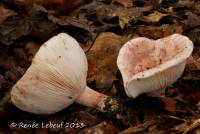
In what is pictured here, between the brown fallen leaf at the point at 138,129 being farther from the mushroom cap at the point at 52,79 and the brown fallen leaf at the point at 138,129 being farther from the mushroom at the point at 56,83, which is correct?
the mushroom cap at the point at 52,79

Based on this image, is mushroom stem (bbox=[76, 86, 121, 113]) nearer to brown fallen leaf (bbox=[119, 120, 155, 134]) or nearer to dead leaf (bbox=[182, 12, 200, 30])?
brown fallen leaf (bbox=[119, 120, 155, 134])

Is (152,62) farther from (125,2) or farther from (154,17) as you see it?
(125,2)

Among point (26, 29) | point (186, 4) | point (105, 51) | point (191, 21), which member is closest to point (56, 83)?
point (105, 51)

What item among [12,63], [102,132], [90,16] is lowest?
[102,132]

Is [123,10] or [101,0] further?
[101,0]

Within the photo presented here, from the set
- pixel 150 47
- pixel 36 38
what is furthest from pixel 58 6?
pixel 150 47

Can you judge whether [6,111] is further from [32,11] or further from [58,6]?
[58,6]
